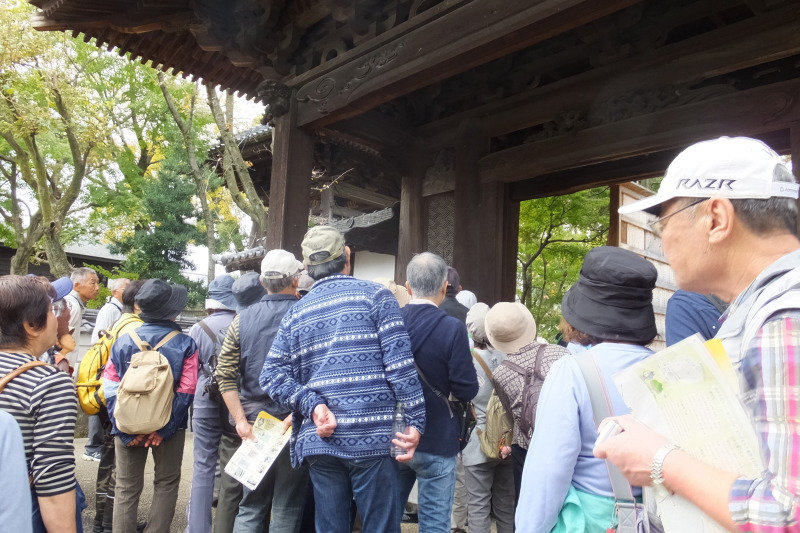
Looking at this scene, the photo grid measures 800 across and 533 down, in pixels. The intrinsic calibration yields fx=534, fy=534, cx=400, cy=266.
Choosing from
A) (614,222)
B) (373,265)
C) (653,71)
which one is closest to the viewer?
(653,71)

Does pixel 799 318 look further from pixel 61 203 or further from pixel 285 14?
pixel 61 203

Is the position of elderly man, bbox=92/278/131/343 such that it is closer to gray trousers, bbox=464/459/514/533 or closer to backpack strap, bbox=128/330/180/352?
backpack strap, bbox=128/330/180/352

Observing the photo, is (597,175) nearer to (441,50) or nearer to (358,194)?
(441,50)

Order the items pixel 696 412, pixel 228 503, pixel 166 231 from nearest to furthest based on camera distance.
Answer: pixel 696 412 → pixel 228 503 → pixel 166 231

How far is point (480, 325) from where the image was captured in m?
3.75

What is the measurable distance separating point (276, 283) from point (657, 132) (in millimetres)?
3236

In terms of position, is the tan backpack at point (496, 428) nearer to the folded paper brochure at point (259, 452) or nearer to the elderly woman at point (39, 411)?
the folded paper brochure at point (259, 452)

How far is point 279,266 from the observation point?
3.27 metres

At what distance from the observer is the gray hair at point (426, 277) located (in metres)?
3.01

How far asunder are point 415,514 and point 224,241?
17.4 meters

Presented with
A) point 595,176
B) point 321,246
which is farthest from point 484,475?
point 595,176

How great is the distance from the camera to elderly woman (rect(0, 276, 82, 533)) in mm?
1729

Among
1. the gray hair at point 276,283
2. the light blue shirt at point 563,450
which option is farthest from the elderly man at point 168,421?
the light blue shirt at point 563,450

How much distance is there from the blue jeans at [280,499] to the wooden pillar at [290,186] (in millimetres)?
2083
